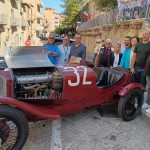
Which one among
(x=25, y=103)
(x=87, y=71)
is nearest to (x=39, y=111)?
(x=25, y=103)

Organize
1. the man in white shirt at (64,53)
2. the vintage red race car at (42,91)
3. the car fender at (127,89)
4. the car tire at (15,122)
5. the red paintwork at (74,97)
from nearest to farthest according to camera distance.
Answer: the car tire at (15,122)
the vintage red race car at (42,91)
the red paintwork at (74,97)
the car fender at (127,89)
the man in white shirt at (64,53)

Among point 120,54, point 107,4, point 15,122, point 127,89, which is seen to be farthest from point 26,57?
point 107,4

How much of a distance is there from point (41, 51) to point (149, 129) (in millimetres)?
2387

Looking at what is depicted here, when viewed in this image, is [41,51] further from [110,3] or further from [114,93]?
[110,3]

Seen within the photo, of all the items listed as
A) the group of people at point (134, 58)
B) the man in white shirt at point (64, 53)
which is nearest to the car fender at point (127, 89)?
the group of people at point (134, 58)

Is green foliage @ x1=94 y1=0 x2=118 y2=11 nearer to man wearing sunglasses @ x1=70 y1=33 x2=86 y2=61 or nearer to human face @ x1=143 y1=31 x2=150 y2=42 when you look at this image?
man wearing sunglasses @ x1=70 y1=33 x2=86 y2=61

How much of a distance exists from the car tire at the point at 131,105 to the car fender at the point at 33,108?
1453mm

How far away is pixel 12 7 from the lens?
3506 cm

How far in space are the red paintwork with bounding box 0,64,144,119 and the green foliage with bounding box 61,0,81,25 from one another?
4015 cm

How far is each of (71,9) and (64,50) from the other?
40.3m

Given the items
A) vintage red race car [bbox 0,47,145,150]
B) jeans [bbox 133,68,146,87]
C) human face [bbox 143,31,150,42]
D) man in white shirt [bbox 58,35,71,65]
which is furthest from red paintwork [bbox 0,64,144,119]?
man in white shirt [bbox 58,35,71,65]

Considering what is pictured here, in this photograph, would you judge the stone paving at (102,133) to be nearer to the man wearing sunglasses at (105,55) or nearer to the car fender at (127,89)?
the car fender at (127,89)

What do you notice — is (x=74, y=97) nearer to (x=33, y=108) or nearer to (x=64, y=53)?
(x=33, y=108)

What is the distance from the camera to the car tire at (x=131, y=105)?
189 inches
